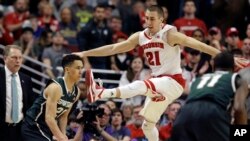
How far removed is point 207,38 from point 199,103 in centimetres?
736

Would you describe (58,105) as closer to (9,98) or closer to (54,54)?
(9,98)

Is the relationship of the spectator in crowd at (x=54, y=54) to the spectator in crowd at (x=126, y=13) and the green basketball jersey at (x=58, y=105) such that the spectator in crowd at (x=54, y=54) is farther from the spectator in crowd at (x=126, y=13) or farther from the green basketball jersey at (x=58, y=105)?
the green basketball jersey at (x=58, y=105)

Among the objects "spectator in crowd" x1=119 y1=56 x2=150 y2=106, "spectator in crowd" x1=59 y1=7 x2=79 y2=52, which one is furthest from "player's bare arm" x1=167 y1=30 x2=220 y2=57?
"spectator in crowd" x1=59 y1=7 x2=79 y2=52

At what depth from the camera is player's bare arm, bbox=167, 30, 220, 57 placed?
1248 centimetres

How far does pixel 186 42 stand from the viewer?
1266 cm

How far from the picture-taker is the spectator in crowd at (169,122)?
51.3 feet

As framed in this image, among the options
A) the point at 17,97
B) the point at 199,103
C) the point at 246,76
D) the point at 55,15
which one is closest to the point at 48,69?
the point at 55,15

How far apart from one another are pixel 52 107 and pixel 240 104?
120 inches

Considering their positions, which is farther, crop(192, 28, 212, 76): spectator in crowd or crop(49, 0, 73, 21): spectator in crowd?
crop(49, 0, 73, 21): spectator in crowd

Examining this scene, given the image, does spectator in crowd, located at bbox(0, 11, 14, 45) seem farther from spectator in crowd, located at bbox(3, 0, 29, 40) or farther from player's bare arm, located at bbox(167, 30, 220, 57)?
player's bare arm, located at bbox(167, 30, 220, 57)

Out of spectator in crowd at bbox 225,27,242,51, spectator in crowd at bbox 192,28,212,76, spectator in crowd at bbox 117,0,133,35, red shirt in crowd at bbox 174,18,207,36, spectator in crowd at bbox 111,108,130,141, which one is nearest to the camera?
spectator in crowd at bbox 111,108,130,141

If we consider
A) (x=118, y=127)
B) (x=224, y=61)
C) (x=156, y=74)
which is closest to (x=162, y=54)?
(x=156, y=74)

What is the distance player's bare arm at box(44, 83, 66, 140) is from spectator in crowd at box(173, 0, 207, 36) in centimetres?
641

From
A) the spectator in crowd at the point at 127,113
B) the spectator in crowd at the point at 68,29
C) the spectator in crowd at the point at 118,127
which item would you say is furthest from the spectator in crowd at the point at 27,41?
the spectator in crowd at the point at 118,127
